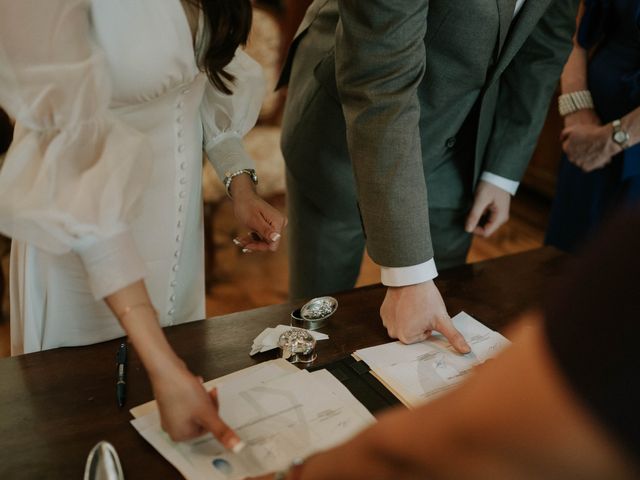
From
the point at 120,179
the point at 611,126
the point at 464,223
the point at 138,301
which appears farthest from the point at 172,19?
the point at 611,126

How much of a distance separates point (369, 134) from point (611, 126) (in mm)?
904

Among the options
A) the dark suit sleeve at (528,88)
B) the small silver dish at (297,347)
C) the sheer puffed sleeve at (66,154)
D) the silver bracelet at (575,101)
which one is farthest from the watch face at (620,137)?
the sheer puffed sleeve at (66,154)

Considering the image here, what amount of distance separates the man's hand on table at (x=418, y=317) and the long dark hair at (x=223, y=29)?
0.52 metres

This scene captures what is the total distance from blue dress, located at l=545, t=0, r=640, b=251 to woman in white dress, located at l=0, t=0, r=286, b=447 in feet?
3.34

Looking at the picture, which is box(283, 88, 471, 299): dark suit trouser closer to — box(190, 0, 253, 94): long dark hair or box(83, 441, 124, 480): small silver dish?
box(190, 0, 253, 94): long dark hair

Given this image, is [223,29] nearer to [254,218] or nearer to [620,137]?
[254,218]

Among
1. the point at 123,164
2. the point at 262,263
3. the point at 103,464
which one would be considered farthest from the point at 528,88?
the point at 262,263

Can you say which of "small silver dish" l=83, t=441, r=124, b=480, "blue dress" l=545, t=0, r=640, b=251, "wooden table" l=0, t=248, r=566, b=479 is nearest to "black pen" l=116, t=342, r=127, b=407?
"wooden table" l=0, t=248, r=566, b=479

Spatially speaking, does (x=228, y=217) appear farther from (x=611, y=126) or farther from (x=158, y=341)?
(x=158, y=341)

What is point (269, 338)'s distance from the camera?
41.8 inches

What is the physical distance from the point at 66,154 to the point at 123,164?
7 centimetres

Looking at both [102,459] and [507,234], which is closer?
[102,459]

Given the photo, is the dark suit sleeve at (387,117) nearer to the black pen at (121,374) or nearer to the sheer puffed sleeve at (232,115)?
the sheer puffed sleeve at (232,115)

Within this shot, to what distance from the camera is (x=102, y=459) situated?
0.79m
